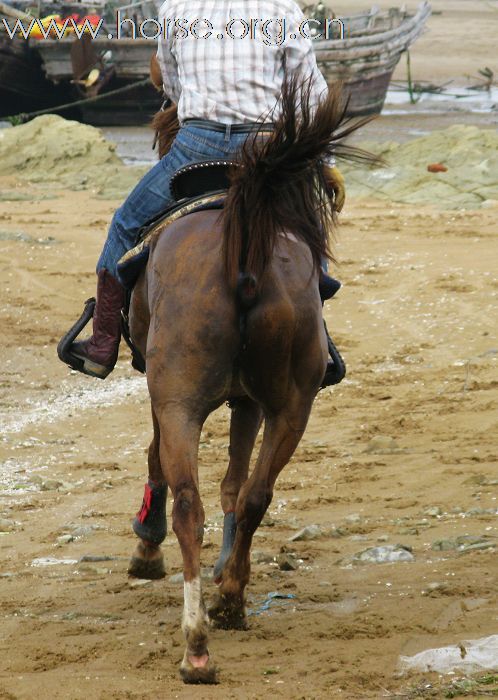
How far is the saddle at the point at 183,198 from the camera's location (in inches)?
178

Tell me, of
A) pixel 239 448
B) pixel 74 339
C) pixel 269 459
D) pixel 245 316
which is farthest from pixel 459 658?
pixel 74 339

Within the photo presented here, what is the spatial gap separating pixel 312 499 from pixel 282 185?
2.77m

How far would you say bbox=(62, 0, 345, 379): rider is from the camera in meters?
4.73

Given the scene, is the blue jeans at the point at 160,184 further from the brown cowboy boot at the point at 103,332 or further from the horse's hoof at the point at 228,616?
the horse's hoof at the point at 228,616

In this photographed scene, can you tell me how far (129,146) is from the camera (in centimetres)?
2405

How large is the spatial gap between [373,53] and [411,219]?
1303 centimetres

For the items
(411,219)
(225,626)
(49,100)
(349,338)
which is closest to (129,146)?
(49,100)

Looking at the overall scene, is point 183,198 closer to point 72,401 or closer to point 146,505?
point 146,505

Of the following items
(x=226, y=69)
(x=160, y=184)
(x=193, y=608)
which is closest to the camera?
(x=193, y=608)

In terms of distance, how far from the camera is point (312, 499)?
22.0 feet

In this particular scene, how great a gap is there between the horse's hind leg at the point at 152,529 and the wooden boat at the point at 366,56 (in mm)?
20244

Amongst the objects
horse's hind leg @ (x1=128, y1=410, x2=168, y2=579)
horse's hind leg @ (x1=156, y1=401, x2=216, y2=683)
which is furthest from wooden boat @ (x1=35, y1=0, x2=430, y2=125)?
horse's hind leg @ (x1=156, y1=401, x2=216, y2=683)

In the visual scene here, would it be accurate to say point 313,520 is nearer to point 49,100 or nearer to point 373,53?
point 373,53

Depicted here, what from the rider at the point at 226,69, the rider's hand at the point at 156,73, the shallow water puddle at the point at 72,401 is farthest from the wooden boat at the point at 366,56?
the rider at the point at 226,69
